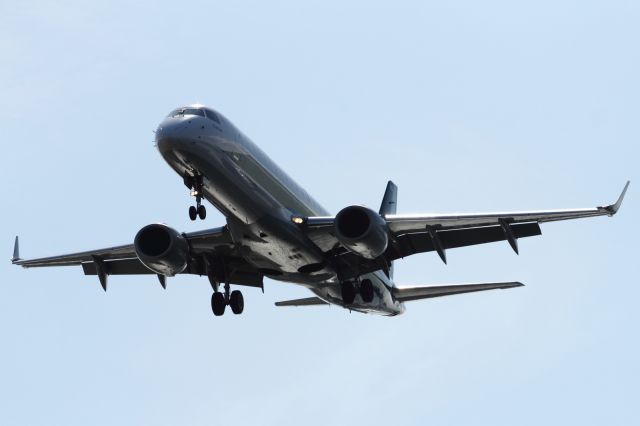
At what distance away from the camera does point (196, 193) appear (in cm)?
3678

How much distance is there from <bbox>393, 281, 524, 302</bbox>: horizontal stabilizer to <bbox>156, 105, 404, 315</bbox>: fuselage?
506cm

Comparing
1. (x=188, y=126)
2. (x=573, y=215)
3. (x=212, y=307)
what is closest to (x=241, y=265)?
(x=212, y=307)

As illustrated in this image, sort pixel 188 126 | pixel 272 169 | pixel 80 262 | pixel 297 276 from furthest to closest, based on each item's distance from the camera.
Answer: pixel 80 262 → pixel 297 276 → pixel 272 169 → pixel 188 126

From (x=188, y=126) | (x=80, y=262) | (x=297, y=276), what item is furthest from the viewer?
(x=80, y=262)

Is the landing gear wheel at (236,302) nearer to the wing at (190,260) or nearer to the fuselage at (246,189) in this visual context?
the wing at (190,260)

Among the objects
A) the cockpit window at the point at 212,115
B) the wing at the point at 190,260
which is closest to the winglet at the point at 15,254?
the wing at the point at 190,260

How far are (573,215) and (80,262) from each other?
1913 centimetres

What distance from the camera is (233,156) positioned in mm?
37188

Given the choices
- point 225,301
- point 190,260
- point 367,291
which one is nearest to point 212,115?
point 190,260

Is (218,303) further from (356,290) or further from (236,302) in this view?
(356,290)

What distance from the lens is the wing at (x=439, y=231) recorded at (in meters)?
38.2

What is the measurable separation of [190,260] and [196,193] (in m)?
5.52

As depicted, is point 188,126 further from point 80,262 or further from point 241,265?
point 80,262

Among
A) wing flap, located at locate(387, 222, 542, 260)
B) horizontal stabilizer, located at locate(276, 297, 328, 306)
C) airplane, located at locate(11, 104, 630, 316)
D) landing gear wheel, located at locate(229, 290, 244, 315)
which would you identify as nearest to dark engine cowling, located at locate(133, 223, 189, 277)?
airplane, located at locate(11, 104, 630, 316)
